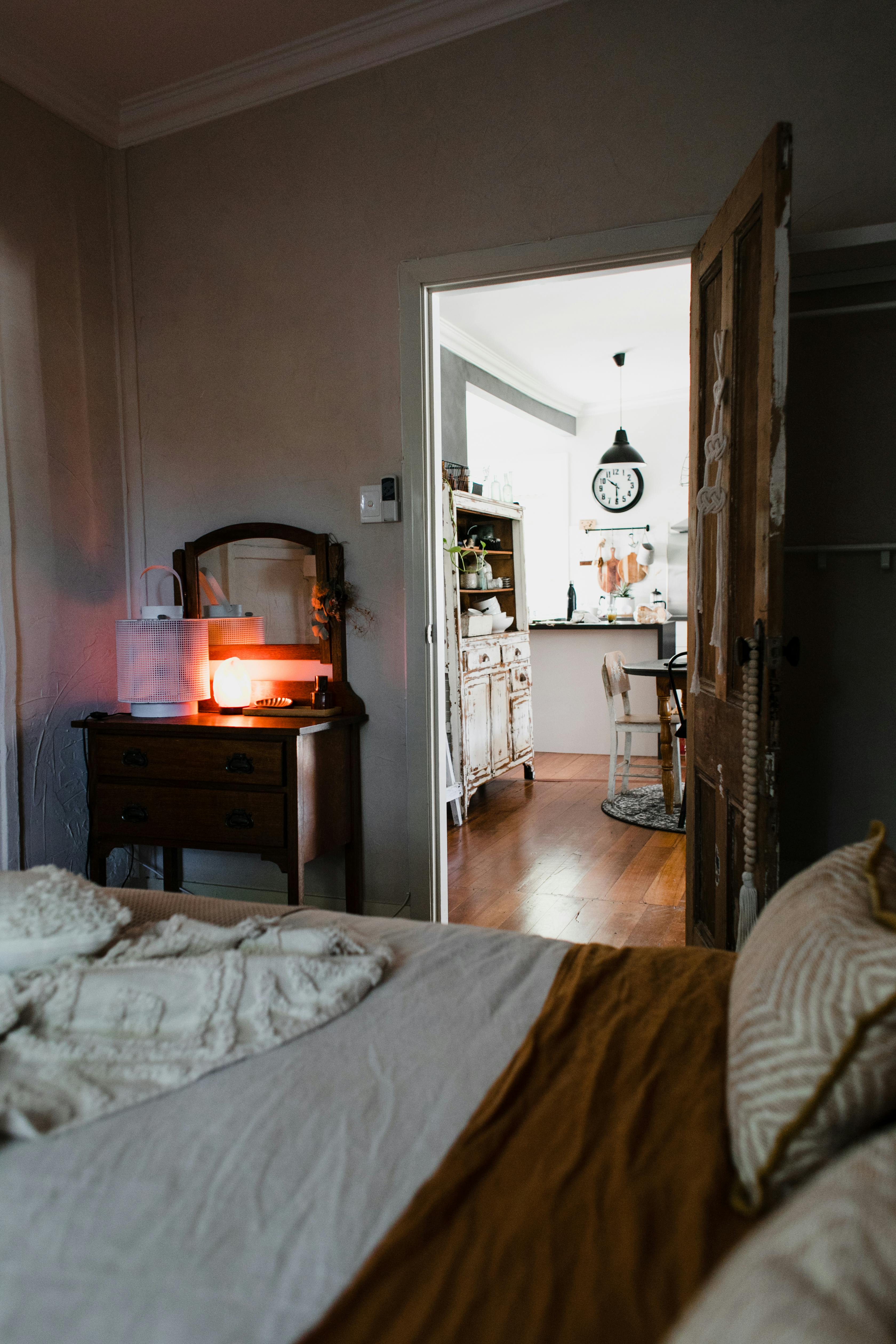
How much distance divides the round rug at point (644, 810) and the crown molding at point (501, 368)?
9.47 feet

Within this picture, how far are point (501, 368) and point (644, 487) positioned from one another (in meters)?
2.32

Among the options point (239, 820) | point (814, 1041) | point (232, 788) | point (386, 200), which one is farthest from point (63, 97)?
point (814, 1041)

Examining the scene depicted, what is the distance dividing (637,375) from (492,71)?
4.87 meters

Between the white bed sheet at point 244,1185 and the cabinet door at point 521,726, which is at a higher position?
the white bed sheet at point 244,1185

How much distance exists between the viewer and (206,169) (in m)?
3.31

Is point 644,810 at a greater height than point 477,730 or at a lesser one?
lesser

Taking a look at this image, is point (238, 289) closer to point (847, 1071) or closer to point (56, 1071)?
point (56, 1071)

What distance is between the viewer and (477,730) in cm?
514

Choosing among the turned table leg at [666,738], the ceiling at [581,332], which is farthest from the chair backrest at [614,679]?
the ceiling at [581,332]

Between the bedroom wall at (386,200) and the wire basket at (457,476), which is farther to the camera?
the wire basket at (457,476)

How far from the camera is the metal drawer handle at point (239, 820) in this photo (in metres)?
2.86

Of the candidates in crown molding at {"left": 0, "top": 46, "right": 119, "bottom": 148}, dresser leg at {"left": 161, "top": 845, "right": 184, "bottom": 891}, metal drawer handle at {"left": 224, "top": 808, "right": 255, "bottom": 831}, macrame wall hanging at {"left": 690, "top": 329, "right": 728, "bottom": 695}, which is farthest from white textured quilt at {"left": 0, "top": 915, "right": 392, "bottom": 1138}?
crown molding at {"left": 0, "top": 46, "right": 119, "bottom": 148}

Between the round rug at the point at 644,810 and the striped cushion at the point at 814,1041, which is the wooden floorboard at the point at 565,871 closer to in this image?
the round rug at the point at 644,810

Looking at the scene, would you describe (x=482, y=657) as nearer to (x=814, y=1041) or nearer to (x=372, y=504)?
(x=372, y=504)
